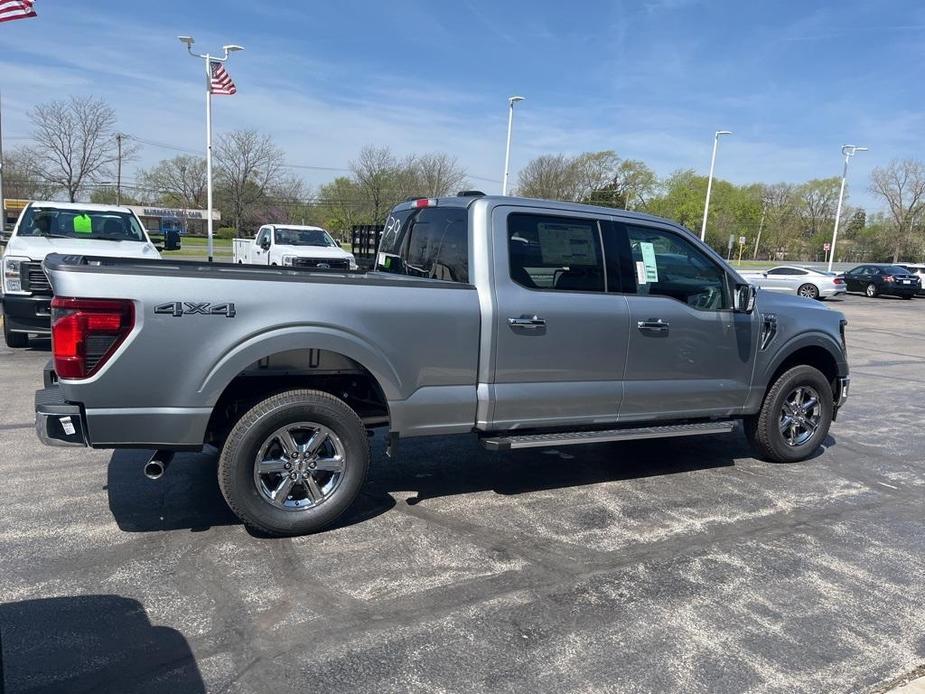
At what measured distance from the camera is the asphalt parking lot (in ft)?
9.55

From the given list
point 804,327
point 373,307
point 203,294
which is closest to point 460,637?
point 373,307

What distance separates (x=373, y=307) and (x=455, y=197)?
1.33 meters

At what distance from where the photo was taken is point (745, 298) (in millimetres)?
5246

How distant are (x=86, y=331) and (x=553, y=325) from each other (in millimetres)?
2697

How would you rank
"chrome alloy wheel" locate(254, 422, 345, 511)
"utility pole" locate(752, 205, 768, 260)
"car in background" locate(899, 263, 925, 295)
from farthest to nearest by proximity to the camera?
"utility pole" locate(752, 205, 768, 260) < "car in background" locate(899, 263, 925, 295) < "chrome alloy wheel" locate(254, 422, 345, 511)

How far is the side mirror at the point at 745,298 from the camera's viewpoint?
5.23 metres

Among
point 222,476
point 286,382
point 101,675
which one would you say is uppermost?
point 286,382

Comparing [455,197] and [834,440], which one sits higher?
[455,197]

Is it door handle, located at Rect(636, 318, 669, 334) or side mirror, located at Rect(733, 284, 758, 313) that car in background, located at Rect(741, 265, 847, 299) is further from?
door handle, located at Rect(636, 318, 669, 334)

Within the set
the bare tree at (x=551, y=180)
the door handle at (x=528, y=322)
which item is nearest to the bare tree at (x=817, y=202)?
the bare tree at (x=551, y=180)

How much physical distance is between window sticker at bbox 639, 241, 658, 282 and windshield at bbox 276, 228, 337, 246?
49.6ft

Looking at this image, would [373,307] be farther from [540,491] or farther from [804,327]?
[804,327]

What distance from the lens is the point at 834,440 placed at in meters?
6.92

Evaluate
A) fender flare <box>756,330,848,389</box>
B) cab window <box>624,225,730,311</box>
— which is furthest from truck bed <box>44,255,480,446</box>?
fender flare <box>756,330,848,389</box>
